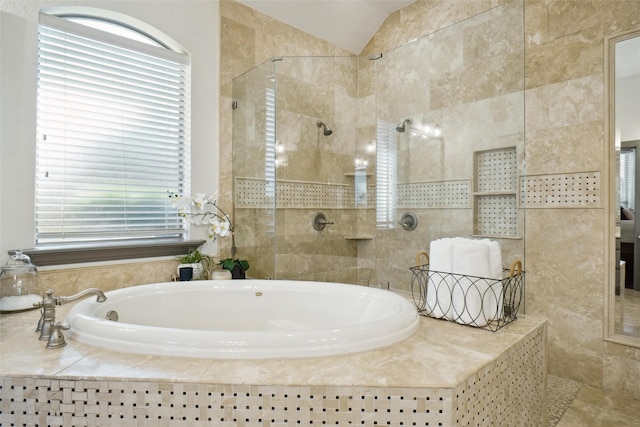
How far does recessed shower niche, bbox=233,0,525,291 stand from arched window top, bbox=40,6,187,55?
21.1 inches

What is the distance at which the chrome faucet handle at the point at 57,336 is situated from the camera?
48.9 inches

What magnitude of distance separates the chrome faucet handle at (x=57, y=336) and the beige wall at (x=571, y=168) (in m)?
2.41

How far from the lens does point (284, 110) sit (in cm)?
236

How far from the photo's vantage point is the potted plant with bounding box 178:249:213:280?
2.25 m

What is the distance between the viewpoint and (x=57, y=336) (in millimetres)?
1257

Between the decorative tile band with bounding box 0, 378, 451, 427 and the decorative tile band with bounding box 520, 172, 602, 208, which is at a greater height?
the decorative tile band with bounding box 520, 172, 602, 208

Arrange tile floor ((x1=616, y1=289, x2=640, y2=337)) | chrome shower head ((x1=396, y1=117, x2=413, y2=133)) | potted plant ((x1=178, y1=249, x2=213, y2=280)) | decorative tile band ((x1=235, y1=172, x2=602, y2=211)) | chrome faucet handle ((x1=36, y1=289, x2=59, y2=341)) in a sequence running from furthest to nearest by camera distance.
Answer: chrome shower head ((x1=396, y1=117, x2=413, y2=133)) → potted plant ((x1=178, y1=249, x2=213, y2=280)) → decorative tile band ((x1=235, y1=172, x2=602, y2=211)) → tile floor ((x1=616, y1=289, x2=640, y2=337)) → chrome faucet handle ((x1=36, y1=289, x2=59, y2=341))

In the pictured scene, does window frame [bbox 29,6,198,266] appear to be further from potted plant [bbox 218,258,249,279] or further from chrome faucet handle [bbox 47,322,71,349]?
chrome faucet handle [bbox 47,322,71,349]

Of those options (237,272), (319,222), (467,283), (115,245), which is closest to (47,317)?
(115,245)

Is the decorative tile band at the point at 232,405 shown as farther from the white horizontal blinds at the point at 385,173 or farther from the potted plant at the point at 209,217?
the white horizontal blinds at the point at 385,173

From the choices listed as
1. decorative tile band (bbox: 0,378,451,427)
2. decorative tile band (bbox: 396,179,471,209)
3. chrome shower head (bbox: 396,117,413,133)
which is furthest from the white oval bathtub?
chrome shower head (bbox: 396,117,413,133)

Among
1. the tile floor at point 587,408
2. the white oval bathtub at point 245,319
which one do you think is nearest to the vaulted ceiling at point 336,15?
the white oval bathtub at point 245,319

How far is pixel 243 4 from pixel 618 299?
3.02 meters

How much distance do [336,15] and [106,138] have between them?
1.97 metres
